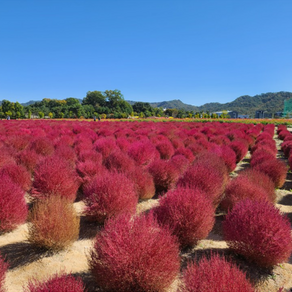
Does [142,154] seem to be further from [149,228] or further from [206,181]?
[149,228]

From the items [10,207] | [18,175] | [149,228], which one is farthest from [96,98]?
[149,228]

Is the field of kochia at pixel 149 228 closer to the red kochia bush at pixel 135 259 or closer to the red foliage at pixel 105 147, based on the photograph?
the red kochia bush at pixel 135 259

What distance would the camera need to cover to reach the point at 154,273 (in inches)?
76.6

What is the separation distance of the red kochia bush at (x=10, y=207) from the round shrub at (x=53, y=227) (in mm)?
527

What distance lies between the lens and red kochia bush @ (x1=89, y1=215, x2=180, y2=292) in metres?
1.92

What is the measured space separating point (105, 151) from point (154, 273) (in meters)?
5.85

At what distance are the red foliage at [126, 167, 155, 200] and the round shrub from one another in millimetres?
1741

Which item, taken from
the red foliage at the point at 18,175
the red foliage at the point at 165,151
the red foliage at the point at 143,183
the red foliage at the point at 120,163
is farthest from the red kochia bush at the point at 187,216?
the red foliage at the point at 165,151

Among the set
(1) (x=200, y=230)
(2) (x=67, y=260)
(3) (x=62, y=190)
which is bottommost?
(2) (x=67, y=260)

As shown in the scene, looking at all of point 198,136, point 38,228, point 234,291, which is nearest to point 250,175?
point 234,291

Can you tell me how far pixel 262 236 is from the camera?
8.66 ft

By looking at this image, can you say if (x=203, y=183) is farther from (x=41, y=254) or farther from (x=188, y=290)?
(x=41, y=254)

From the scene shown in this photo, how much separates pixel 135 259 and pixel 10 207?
227 centimetres

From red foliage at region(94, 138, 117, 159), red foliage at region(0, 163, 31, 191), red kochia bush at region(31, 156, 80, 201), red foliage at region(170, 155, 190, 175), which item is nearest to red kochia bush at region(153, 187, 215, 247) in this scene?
red kochia bush at region(31, 156, 80, 201)
